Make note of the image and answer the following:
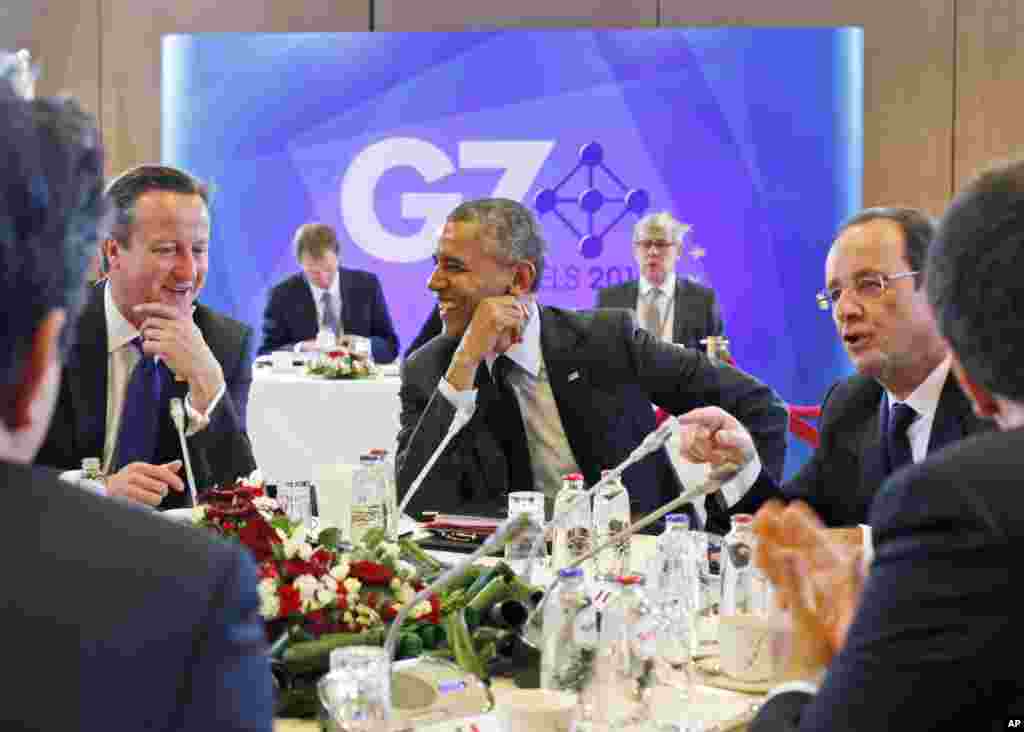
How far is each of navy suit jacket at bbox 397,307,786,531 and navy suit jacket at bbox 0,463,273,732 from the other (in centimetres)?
236

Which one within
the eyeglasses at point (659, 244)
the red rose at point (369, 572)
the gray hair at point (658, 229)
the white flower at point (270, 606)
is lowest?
the white flower at point (270, 606)

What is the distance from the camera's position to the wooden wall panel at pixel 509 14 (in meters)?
8.00

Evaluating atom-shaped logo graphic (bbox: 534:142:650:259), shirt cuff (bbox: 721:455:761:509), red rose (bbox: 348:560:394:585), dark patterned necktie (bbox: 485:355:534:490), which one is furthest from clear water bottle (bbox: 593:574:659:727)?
atom-shaped logo graphic (bbox: 534:142:650:259)

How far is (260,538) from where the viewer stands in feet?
6.89

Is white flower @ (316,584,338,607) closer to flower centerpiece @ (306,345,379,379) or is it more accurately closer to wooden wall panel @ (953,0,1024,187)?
flower centerpiece @ (306,345,379,379)

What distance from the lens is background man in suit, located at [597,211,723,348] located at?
687 centimetres

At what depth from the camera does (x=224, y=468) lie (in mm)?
3113

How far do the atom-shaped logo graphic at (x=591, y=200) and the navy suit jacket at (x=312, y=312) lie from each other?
1069mm

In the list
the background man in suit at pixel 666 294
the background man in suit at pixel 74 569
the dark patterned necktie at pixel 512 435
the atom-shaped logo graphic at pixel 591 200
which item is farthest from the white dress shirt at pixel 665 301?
the background man in suit at pixel 74 569

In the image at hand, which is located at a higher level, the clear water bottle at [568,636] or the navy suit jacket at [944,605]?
the navy suit jacket at [944,605]

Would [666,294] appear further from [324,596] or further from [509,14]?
[324,596]

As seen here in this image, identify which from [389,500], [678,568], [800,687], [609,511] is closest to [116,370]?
[389,500]

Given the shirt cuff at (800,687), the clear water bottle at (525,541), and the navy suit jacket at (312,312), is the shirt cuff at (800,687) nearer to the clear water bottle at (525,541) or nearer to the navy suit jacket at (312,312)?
the clear water bottle at (525,541)

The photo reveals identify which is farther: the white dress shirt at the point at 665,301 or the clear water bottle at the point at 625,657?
the white dress shirt at the point at 665,301
